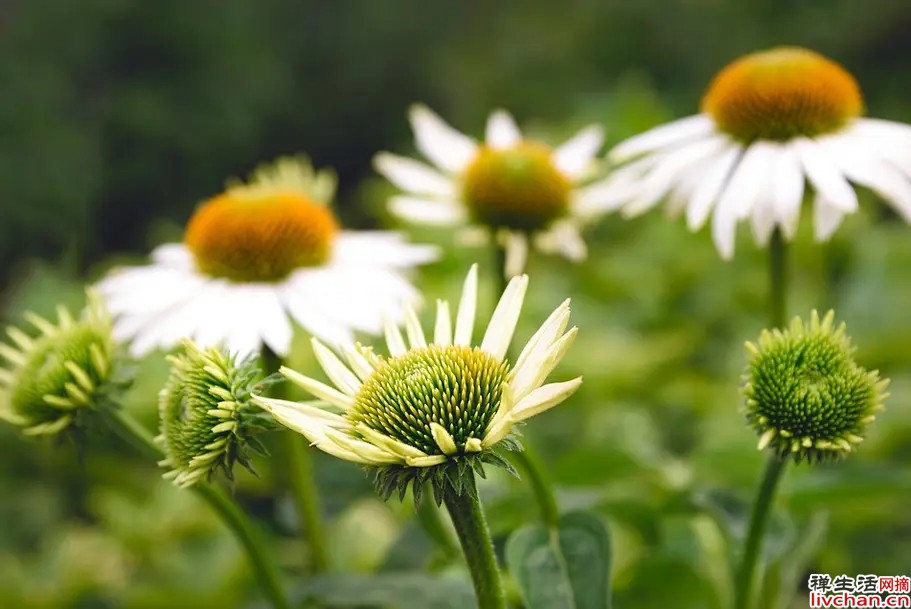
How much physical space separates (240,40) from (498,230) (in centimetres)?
139

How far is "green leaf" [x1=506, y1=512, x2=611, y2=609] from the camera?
537mm

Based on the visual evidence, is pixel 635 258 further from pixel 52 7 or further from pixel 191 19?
pixel 52 7

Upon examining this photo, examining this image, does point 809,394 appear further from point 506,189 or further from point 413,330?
point 506,189

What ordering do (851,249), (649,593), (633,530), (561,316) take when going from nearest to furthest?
(561,316) → (649,593) → (633,530) → (851,249)

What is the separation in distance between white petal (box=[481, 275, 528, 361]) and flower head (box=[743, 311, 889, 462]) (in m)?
0.13

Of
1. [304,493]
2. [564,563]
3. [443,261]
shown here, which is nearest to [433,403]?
[564,563]

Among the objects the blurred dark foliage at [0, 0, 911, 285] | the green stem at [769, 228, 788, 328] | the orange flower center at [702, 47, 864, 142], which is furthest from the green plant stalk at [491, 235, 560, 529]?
the blurred dark foliage at [0, 0, 911, 285]

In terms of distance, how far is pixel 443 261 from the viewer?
4.71 ft

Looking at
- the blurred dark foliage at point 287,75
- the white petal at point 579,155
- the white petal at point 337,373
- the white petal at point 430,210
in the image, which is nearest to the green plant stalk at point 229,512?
the white petal at point 337,373

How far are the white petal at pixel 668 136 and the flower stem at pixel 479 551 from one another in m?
0.41

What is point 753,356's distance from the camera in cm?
52

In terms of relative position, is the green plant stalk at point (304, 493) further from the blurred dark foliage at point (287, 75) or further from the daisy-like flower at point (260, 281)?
the blurred dark foliage at point (287, 75)

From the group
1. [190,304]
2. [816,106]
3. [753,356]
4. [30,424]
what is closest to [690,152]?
[816,106]

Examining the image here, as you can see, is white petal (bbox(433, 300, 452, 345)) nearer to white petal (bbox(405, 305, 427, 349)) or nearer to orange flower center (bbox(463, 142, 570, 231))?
white petal (bbox(405, 305, 427, 349))
